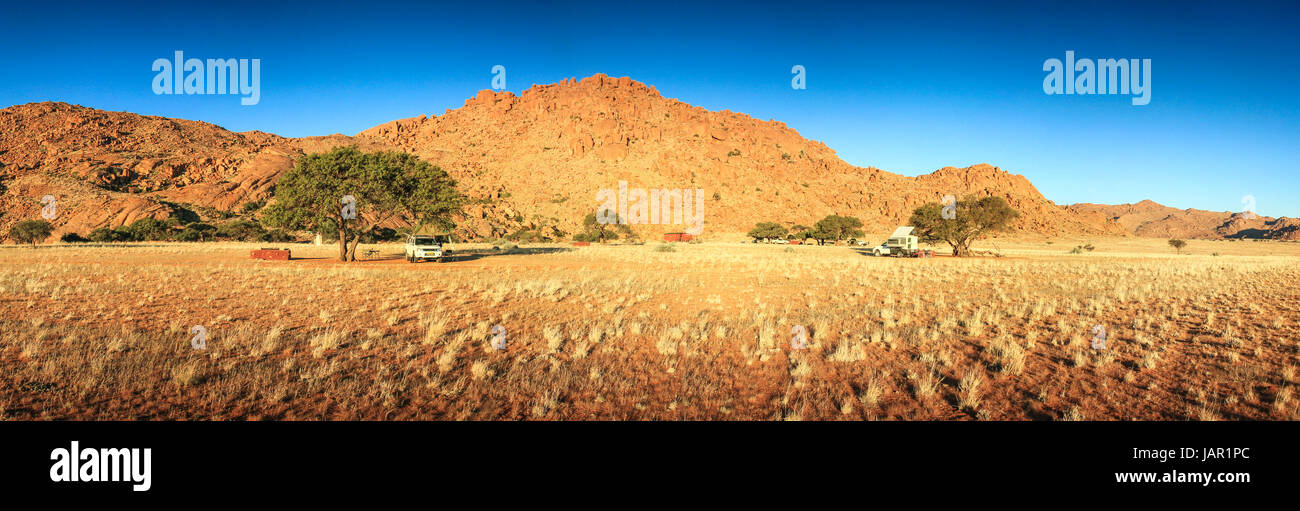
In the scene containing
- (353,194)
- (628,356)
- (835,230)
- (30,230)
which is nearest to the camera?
(628,356)

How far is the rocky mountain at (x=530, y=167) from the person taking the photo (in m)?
84.2

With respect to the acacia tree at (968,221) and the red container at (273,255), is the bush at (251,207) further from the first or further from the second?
the acacia tree at (968,221)

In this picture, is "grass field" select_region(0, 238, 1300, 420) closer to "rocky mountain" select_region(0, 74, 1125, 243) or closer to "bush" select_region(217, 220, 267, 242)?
→ "rocky mountain" select_region(0, 74, 1125, 243)

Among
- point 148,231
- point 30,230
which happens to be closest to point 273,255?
point 30,230

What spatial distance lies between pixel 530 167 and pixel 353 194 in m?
88.6

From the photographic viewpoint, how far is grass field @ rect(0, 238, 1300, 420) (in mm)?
4980

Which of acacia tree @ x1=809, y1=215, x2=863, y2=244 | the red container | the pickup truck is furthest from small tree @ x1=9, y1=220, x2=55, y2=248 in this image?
acacia tree @ x1=809, y1=215, x2=863, y2=244

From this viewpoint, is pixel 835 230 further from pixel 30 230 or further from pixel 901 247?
pixel 30 230

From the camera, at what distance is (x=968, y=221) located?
147 ft

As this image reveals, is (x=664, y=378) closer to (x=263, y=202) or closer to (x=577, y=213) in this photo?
(x=577, y=213)

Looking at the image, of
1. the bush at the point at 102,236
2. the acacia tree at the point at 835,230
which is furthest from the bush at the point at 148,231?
the acacia tree at the point at 835,230

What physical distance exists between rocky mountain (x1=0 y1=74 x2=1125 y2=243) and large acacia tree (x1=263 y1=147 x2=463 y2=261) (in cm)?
3159

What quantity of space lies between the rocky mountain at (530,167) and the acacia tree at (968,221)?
4587 cm
